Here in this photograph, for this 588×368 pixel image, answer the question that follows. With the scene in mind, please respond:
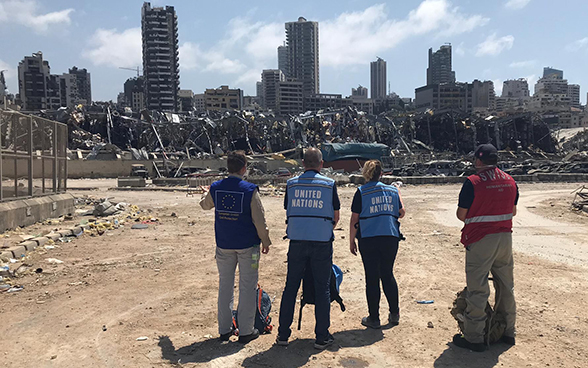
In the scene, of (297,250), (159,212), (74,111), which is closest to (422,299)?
(297,250)

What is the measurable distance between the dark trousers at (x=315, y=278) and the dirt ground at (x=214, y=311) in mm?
218

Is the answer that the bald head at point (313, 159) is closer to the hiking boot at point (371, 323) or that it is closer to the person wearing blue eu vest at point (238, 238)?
the person wearing blue eu vest at point (238, 238)

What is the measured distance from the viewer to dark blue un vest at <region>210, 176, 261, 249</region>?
4.01 metres

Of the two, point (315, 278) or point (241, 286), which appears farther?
point (241, 286)

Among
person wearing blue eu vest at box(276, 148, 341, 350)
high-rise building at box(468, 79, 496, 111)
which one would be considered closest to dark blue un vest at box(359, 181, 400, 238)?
person wearing blue eu vest at box(276, 148, 341, 350)

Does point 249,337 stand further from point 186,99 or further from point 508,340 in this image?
point 186,99

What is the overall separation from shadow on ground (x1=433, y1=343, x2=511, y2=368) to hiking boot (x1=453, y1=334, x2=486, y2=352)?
3 cm

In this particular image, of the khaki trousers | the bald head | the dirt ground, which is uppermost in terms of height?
the bald head

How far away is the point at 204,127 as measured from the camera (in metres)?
49.1

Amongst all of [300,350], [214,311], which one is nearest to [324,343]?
[300,350]

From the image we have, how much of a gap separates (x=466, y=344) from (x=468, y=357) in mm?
181

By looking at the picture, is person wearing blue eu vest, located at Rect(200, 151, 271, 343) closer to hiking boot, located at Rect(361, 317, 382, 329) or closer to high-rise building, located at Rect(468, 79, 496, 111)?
hiking boot, located at Rect(361, 317, 382, 329)

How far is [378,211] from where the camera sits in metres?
4.32

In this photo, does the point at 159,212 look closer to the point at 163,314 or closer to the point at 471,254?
the point at 163,314
